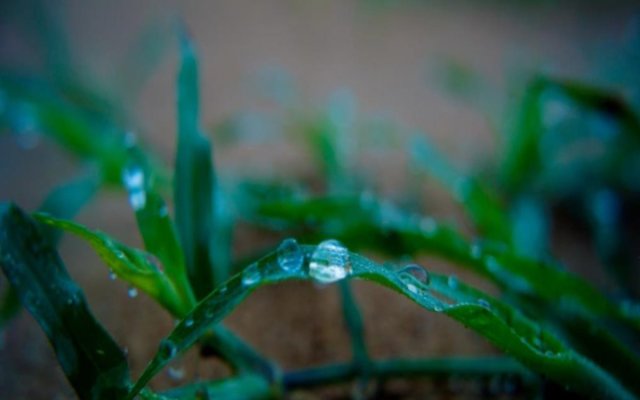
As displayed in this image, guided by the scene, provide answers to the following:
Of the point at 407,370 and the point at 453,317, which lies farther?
the point at 407,370

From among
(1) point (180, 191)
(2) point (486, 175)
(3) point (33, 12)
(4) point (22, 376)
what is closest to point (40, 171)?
(3) point (33, 12)

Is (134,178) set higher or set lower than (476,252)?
higher

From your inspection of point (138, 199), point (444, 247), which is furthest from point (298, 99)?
point (138, 199)

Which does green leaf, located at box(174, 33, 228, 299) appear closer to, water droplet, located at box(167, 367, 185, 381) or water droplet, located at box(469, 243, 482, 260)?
water droplet, located at box(167, 367, 185, 381)

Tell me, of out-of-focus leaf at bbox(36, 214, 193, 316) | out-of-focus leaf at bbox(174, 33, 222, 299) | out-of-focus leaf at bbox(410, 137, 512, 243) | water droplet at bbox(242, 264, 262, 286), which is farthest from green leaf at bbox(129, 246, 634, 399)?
out-of-focus leaf at bbox(410, 137, 512, 243)

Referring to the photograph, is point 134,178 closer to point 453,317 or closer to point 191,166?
point 191,166

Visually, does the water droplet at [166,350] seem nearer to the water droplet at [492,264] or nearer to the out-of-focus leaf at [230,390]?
the out-of-focus leaf at [230,390]
